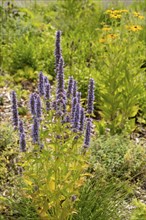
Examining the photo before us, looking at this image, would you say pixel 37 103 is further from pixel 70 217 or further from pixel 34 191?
pixel 70 217

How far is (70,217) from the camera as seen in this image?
2.86 meters

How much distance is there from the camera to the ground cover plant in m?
2.60

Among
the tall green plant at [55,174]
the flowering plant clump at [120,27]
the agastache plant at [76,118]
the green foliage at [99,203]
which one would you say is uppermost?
the flowering plant clump at [120,27]

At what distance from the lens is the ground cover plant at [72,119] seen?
2.60 metres

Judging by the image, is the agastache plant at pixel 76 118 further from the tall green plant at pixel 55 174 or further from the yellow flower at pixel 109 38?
the yellow flower at pixel 109 38

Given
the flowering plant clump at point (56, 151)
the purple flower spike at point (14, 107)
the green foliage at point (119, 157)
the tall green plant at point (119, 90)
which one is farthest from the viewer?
the tall green plant at point (119, 90)

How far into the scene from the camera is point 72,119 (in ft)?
9.27

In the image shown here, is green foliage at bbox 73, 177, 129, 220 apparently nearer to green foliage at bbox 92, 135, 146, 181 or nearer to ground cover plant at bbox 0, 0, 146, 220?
ground cover plant at bbox 0, 0, 146, 220

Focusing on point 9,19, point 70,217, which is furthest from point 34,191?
point 9,19

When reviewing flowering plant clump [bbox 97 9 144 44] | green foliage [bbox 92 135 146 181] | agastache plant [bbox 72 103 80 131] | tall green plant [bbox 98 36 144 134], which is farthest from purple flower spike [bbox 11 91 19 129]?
flowering plant clump [bbox 97 9 144 44]

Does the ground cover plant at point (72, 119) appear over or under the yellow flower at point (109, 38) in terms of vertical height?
under

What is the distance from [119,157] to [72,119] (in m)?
1.12

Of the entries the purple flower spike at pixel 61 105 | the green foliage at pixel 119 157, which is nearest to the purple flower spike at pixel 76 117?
the purple flower spike at pixel 61 105

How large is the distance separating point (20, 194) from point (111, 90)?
5.11 feet
